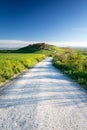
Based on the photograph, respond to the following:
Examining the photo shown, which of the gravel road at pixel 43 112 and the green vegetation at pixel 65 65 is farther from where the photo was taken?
the green vegetation at pixel 65 65

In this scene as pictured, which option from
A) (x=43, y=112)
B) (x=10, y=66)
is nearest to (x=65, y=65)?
(x=10, y=66)

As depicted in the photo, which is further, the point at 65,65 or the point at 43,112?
the point at 65,65

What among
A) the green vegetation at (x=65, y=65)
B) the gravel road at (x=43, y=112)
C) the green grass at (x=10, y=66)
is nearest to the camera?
the gravel road at (x=43, y=112)

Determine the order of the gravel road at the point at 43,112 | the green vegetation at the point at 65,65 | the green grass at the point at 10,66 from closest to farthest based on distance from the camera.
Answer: the gravel road at the point at 43,112, the green vegetation at the point at 65,65, the green grass at the point at 10,66

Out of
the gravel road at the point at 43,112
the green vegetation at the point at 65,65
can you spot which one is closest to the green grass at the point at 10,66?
the green vegetation at the point at 65,65

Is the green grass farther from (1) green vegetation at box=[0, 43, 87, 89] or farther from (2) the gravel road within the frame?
(2) the gravel road

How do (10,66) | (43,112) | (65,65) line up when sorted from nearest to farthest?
1. (43,112)
2. (10,66)
3. (65,65)

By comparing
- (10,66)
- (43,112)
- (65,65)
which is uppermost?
(43,112)

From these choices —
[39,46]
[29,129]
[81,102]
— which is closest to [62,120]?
[29,129]

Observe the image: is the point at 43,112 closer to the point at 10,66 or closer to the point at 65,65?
the point at 10,66

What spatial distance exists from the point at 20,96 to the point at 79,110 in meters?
4.01

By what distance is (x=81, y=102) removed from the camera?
35.2ft

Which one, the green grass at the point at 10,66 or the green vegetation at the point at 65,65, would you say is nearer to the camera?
the green vegetation at the point at 65,65

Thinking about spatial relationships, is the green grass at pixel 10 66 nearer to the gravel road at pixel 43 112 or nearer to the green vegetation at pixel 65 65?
the green vegetation at pixel 65 65
